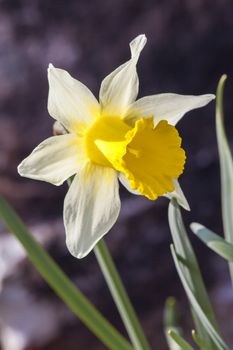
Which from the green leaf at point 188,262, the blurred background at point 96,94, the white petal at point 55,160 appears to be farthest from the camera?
the blurred background at point 96,94

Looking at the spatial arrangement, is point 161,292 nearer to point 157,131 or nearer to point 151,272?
point 151,272

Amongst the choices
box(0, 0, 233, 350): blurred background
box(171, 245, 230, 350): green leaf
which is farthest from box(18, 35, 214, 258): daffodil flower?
box(0, 0, 233, 350): blurred background

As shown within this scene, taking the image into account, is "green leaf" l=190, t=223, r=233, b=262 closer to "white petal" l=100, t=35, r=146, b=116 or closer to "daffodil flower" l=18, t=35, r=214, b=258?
"daffodil flower" l=18, t=35, r=214, b=258

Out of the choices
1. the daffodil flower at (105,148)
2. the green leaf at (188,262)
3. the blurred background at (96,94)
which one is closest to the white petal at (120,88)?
the daffodil flower at (105,148)

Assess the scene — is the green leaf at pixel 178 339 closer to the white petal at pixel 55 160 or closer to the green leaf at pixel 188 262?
the green leaf at pixel 188 262

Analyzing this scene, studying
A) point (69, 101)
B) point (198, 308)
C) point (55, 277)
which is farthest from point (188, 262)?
point (69, 101)

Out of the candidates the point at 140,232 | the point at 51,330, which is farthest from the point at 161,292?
the point at 51,330

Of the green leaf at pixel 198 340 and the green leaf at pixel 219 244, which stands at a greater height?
the green leaf at pixel 219 244
